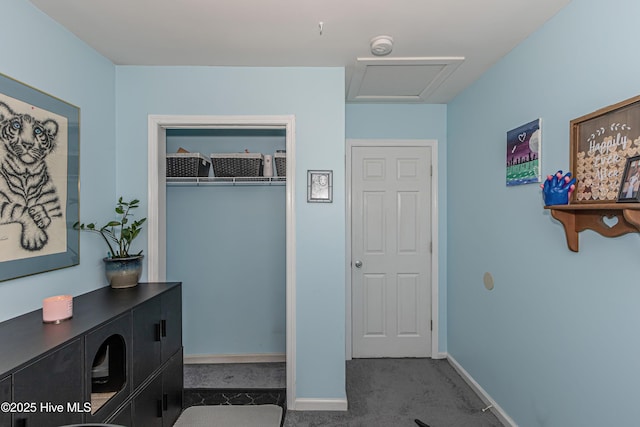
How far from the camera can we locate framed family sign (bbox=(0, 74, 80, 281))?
5.14 feet

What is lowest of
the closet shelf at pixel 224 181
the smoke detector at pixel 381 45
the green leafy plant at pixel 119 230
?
the green leafy plant at pixel 119 230

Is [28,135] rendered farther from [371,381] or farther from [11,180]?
[371,381]

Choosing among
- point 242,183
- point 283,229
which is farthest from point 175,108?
point 283,229

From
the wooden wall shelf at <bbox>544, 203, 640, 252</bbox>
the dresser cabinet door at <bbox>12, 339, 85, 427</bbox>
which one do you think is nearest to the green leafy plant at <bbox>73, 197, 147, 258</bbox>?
the dresser cabinet door at <bbox>12, 339, 85, 427</bbox>

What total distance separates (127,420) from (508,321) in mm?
2322

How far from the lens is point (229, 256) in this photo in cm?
328

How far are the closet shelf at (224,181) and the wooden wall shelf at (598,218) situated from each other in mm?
1967

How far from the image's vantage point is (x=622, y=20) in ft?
4.80

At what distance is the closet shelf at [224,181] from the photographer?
2.95 metres

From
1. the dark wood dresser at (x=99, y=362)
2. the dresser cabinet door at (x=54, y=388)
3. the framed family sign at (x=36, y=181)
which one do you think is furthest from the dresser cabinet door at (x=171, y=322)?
the dresser cabinet door at (x=54, y=388)

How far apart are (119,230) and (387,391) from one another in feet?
7.77

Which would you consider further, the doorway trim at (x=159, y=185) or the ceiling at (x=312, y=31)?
the doorway trim at (x=159, y=185)

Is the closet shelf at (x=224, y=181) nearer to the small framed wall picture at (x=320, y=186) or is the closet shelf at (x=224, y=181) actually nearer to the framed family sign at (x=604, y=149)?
the small framed wall picture at (x=320, y=186)

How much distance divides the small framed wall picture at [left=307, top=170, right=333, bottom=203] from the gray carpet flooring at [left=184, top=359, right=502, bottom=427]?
1.54m
